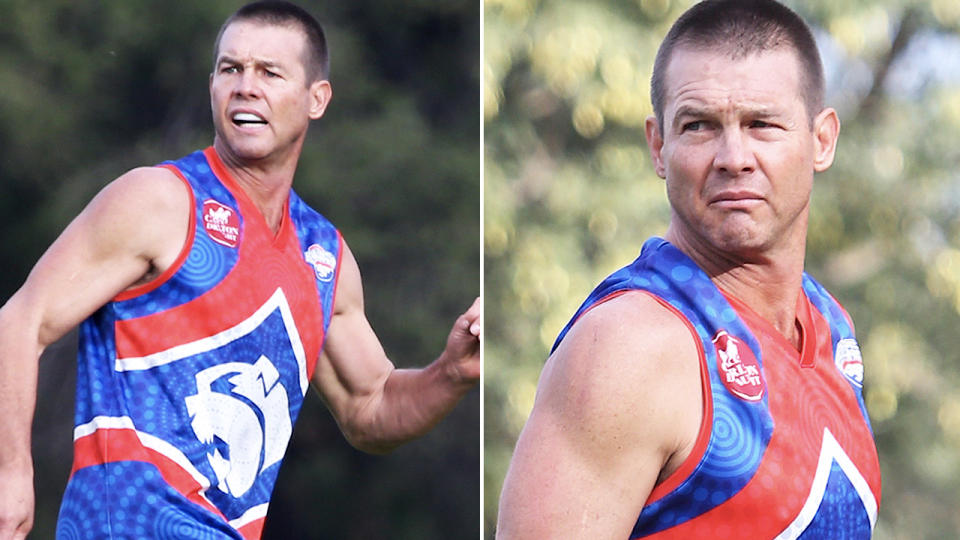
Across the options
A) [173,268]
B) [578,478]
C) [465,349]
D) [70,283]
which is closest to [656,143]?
[578,478]

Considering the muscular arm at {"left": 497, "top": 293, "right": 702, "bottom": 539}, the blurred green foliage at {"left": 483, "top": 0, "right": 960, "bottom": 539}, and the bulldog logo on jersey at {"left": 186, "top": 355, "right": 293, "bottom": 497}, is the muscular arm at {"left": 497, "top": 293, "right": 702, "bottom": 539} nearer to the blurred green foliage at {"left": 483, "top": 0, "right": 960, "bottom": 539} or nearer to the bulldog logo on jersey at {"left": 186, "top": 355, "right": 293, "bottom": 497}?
the bulldog logo on jersey at {"left": 186, "top": 355, "right": 293, "bottom": 497}

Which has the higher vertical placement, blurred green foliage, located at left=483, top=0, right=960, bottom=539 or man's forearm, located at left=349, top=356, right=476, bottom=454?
blurred green foliage, located at left=483, top=0, right=960, bottom=539

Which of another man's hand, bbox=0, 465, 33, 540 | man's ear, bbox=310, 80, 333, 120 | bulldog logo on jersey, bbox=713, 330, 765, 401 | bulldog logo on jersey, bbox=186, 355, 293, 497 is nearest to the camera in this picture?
bulldog logo on jersey, bbox=713, 330, 765, 401

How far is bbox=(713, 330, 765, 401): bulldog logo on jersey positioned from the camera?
1.74 metres

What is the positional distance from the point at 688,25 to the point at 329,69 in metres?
2.10

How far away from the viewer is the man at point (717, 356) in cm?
163

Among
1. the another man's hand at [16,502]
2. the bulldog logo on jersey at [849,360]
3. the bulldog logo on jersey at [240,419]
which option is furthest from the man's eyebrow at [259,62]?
the bulldog logo on jersey at [849,360]

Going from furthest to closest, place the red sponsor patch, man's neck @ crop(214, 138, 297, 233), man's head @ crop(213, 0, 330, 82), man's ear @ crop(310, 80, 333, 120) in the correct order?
man's ear @ crop(310, 80, 333, 120) → man's head @ crop(213, 0, 330, 82) → man's neck @ crop(214, 138, 297, 233) → the red sponsor patch

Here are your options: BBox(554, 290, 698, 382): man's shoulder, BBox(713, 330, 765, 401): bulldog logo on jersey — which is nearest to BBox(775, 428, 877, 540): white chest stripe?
BBox(713, 330, 765, 401): bulldog logo on jersey

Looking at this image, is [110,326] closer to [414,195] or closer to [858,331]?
[414,195]

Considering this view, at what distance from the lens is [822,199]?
23.3 feet

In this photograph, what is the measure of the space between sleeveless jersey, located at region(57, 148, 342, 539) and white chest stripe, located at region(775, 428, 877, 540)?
172cm

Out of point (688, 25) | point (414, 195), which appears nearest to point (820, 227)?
point (414, 195)

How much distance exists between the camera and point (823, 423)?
1.87 metres
